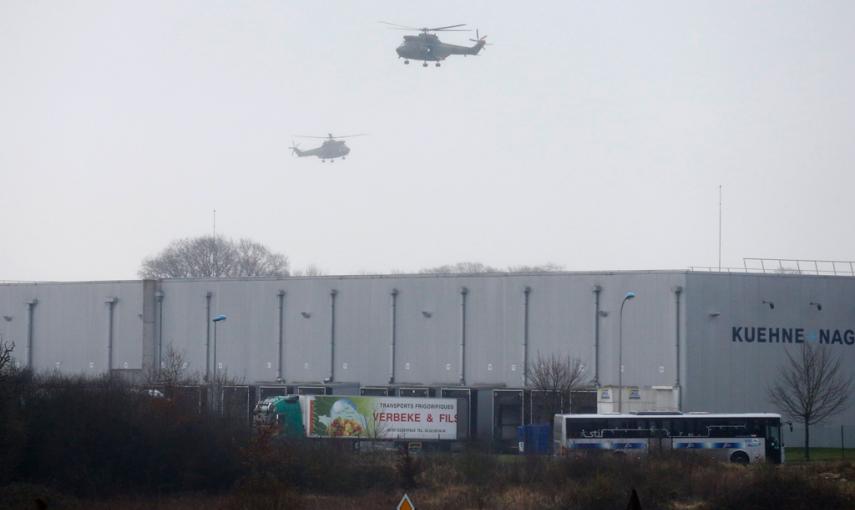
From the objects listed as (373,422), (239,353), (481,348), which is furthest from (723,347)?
(239,353)

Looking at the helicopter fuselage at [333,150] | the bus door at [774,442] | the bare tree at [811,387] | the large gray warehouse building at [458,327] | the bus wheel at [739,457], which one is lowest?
the bus wheel at [739,457]

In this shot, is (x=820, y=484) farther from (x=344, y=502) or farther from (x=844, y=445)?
(x=844, y=445)

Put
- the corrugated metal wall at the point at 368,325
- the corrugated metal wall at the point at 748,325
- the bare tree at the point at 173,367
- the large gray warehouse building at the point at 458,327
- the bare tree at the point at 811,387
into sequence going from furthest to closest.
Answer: the corrugated metal wall at the point at 368,325 → the large gray warehouse building at the point at 458,327 → the corrugated metal wall at the point at 748,325 → the bare tree at the point at 173,367 → the bare tree at the point at 811,387

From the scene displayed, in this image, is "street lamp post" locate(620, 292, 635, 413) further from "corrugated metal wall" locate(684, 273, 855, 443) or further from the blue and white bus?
the blue and white bus

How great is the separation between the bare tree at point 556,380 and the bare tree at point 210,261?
71694 mm

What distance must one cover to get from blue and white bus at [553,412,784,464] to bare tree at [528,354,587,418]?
11315mm

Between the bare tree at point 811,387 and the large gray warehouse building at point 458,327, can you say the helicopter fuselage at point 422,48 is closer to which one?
the large gray warehouse building at point 458,327

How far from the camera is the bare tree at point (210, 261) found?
131 metres

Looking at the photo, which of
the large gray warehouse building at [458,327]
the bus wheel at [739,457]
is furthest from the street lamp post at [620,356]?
the bus wheel at [739,457]

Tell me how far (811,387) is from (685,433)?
12441 mm

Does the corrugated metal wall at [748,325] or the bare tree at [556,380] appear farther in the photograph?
the corrugated metal wall at [748,325]

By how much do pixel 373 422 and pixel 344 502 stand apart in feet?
76.3

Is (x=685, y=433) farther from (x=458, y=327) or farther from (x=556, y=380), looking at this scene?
(x=458, y=327)

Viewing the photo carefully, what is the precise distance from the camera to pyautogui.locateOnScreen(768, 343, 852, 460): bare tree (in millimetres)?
59375
